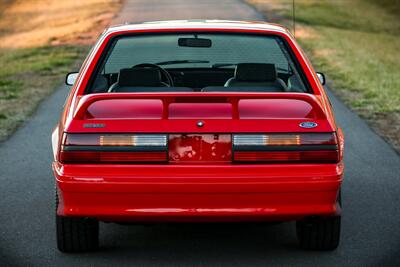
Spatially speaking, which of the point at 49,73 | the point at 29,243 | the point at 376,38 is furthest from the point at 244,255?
the point at 376,38

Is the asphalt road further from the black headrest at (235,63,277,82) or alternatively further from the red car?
the black headrest at (235,63,277,82)

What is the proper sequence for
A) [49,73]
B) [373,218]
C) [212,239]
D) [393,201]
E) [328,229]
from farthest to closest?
1. [49,73]
2. [393,201]
3. [373,218]
4. [212,239]
5. [328,229]

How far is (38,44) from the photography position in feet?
90.1

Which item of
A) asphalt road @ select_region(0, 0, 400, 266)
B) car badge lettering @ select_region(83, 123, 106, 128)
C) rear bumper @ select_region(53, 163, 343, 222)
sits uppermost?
car badge lettering @ select_region(83, 123, 106, 128)

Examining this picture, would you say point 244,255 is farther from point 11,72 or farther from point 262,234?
point 11,72

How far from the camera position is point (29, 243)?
20.8 feet

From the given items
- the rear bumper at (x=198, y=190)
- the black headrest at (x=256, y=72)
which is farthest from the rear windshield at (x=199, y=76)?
the rear bumper at (x=198, y=190)

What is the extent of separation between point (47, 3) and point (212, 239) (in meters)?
47.1

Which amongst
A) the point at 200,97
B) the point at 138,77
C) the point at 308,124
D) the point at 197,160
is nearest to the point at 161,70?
the point at 138,77

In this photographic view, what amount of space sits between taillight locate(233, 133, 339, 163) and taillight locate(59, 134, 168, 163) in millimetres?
419

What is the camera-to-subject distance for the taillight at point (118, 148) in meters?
5.52

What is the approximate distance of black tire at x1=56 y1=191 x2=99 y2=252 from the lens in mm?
5898

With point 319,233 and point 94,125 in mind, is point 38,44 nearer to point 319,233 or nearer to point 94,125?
point 319,233

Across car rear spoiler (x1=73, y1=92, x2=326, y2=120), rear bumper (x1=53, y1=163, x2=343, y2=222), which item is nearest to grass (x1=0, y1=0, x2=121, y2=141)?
car rear spoiler (x1=73, y1=92, x2=326, y2=120)
